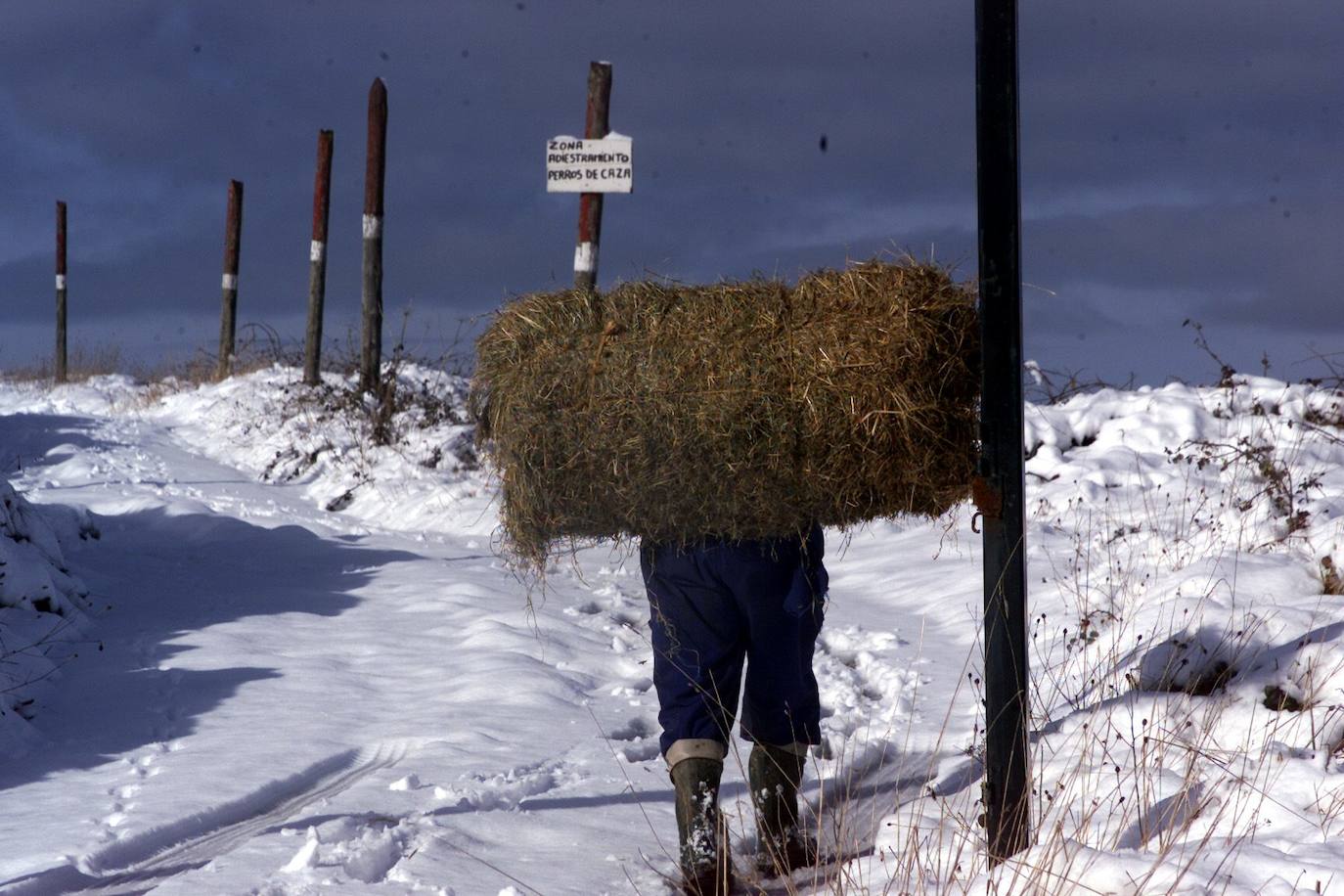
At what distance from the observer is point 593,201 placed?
38.4 ft

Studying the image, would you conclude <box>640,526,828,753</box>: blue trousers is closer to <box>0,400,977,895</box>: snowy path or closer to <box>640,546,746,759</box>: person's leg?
<box>640,546,746,759</box>: person's leg

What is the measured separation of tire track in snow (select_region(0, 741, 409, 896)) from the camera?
12.6ft

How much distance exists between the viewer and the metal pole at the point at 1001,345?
3.46 m

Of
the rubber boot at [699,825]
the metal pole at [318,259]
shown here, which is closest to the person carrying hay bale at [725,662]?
the rubber boot at [699,825]

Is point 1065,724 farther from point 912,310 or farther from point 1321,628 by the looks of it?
point 912,310

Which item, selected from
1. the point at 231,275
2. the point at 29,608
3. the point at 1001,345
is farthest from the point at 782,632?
the point at 231,275

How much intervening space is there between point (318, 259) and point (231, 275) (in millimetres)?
7194

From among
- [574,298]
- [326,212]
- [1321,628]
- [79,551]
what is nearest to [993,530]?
[574,298]

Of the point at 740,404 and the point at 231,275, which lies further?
the point at 231,275

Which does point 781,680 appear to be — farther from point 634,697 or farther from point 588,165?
point 588,165

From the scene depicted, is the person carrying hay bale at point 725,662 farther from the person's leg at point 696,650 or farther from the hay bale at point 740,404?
the hay bale at point 740,404

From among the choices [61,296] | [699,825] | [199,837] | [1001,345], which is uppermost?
[61,296]

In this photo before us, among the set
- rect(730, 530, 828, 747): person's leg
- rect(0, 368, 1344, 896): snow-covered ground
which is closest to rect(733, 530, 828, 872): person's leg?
rect(730, 530, 828, 747): person's leg

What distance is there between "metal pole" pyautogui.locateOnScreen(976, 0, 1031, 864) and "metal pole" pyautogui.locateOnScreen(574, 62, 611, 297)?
841cm
